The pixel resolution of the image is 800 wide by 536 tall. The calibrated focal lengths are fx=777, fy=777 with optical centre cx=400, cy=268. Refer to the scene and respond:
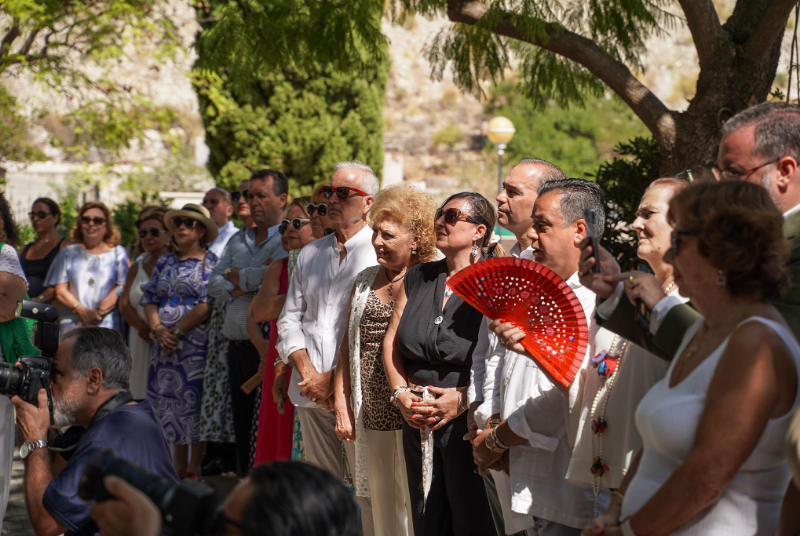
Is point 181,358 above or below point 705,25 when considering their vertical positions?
below

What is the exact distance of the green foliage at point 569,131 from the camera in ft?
119

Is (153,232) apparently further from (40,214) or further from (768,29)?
(768,29)

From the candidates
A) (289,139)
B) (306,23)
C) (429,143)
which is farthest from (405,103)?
(306,23)

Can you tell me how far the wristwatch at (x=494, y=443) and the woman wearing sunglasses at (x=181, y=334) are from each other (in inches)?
145

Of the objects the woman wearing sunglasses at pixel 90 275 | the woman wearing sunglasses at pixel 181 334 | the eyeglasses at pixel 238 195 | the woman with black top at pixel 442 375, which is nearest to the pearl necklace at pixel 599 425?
the woman with black top at pixel 442 375

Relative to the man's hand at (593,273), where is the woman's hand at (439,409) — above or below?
below

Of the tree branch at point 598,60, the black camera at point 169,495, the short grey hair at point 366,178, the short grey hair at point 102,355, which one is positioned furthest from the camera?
the tree branch at point 598,60

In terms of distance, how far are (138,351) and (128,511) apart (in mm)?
5491

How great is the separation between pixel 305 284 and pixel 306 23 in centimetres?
257

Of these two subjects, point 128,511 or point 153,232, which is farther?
point 153,232

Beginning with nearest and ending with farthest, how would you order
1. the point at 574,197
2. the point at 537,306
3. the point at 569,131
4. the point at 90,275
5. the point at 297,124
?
the point at 537,306 → the point at 574,197 → the point at 90,275 → the point at 297,124 → the point at 569,131

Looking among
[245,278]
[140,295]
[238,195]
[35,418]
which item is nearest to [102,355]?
[35,418]

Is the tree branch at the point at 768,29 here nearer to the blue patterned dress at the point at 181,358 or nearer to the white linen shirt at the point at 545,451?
the white linen shirt at the point at 545,451

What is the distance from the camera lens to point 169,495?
1.70m
